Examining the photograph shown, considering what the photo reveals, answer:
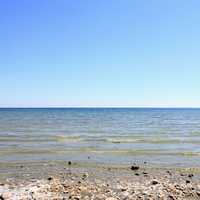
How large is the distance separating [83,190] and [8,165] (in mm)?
5946

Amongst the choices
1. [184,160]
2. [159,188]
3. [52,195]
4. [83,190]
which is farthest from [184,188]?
[184,160]

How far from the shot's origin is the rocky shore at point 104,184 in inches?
357

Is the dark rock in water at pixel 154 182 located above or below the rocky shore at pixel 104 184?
above

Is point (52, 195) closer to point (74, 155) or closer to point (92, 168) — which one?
point (92, 168)

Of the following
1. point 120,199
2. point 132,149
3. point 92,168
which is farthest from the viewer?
point 132,149

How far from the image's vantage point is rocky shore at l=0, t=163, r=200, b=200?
906 centimetres

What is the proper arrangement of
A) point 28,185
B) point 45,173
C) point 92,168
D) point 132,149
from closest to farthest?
point 28,185, point 45,173, point 92,168, point 132,149

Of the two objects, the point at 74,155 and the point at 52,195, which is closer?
the point at 52,195

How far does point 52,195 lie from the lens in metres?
8.99

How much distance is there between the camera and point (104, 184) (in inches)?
418

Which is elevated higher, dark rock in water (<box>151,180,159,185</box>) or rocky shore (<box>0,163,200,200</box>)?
dark rock in water (<box>151,180,159,185</box>)

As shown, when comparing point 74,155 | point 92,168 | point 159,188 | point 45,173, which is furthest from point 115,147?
point 159,188

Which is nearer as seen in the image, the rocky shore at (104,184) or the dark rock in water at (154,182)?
the rocky shore at (104,184)

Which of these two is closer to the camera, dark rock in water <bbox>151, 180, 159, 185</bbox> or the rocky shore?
the rocky shore
